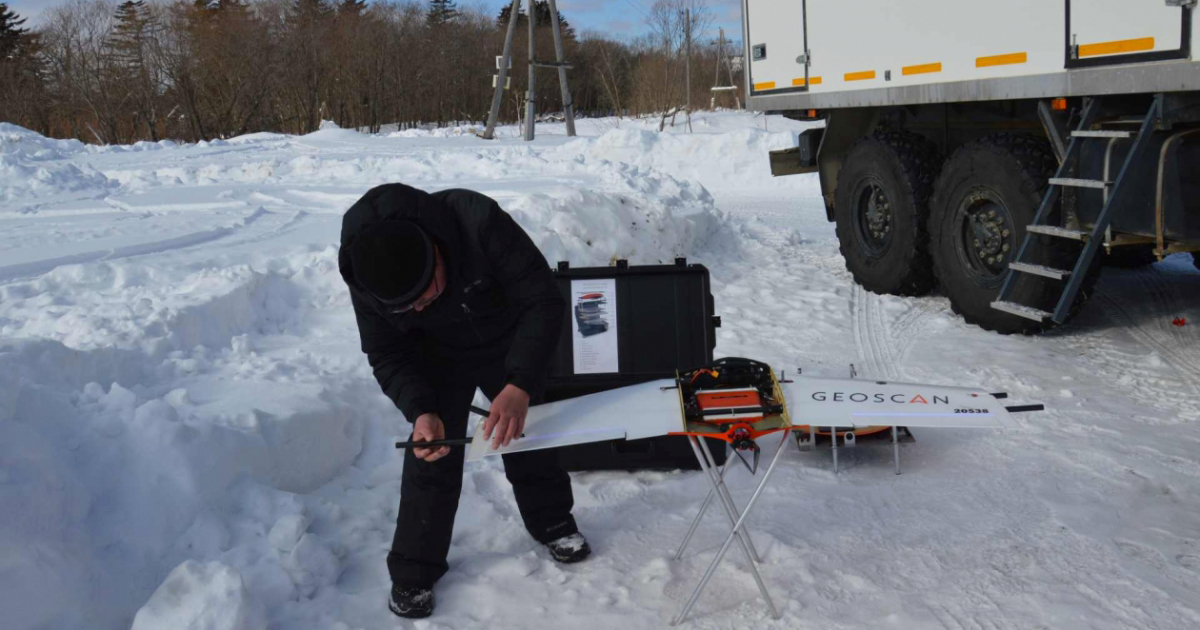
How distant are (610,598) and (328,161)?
13140 mm

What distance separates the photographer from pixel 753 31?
→ 934cm

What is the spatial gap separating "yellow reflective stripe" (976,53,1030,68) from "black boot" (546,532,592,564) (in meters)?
4.25

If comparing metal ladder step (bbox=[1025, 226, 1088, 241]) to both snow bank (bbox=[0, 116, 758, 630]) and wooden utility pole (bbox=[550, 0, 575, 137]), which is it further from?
wooden utility pole (bbox=[550, 0, 575, 137])

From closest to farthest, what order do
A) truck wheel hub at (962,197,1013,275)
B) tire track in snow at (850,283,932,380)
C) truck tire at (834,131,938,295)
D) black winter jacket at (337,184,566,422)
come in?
black winter jacket at (337,184,566,422) → tire track in snow at (850,283,932,380) → truck wheel hub at (962,197,1013,275) → truck tire at (834,131,938,295)

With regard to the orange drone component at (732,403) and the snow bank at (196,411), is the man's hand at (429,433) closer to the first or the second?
the snow bank at (196,411)

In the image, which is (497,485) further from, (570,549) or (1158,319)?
(1158,319)

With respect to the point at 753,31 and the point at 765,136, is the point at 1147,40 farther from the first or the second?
the point at 765,136

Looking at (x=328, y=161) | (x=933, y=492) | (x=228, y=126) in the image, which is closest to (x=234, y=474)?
(x=933, y=492)

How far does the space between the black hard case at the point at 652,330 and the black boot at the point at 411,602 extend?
1.53m

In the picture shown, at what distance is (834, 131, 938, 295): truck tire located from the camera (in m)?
7.90

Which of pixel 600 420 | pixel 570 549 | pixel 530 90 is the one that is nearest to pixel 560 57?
pixel 530 90

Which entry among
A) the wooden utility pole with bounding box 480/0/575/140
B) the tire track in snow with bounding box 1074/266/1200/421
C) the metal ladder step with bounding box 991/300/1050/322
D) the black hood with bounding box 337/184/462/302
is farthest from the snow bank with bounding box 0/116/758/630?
the wooden utility pole with bounding box 480/0/575/140

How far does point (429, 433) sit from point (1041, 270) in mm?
4318

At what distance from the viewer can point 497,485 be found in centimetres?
454
